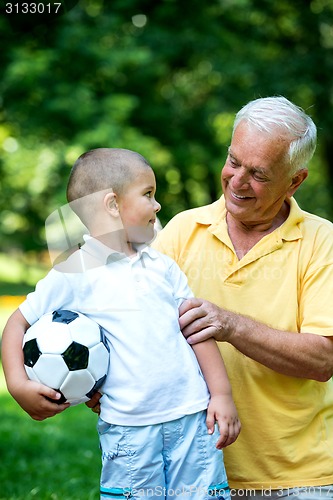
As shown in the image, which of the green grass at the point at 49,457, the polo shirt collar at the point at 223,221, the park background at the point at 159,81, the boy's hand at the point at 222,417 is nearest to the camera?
the boy's hand at the point at 222,417

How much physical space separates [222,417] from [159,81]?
46.4 feet

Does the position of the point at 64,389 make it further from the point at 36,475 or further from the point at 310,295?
the point at 36,475

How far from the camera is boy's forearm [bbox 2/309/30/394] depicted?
277cm

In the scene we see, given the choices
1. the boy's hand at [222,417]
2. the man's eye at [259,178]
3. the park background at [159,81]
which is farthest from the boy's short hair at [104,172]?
the park background at [159,81]

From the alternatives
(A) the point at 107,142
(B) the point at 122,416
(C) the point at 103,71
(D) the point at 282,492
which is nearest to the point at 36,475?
(D) the point at 282,492

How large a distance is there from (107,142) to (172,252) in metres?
9.01

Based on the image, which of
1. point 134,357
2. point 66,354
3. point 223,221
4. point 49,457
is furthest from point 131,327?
point 49,457

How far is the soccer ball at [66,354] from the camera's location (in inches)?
107

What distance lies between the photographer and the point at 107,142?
40.2 feet

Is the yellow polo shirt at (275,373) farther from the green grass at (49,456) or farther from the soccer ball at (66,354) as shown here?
the green grass at (49,456)

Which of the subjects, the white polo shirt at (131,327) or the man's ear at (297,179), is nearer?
the white polo shirt at (131,327)

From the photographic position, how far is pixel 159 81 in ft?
53.7

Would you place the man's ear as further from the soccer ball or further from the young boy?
the soccer ball

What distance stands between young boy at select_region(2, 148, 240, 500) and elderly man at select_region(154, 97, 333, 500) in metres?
0.44
